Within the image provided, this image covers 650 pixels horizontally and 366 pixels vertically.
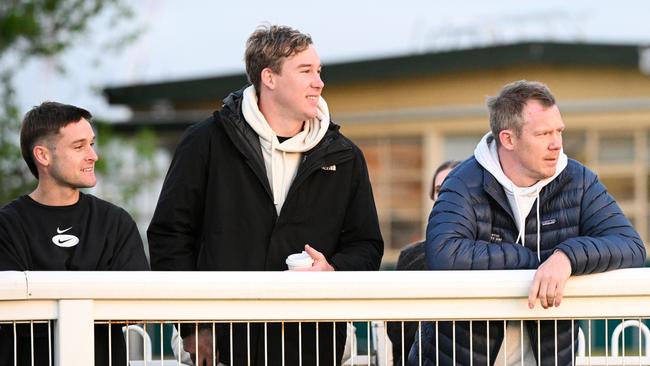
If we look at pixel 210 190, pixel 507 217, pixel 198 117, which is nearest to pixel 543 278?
pixel 507 217

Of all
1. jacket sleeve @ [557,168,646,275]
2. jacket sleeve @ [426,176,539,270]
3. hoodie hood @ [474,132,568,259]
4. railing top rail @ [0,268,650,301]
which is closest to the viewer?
railing top rail @ [0,268,650,301]

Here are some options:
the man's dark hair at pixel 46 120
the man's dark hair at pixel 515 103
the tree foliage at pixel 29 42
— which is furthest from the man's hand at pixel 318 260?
the tree foliage at pixel 29 42

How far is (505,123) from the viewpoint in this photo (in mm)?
4844

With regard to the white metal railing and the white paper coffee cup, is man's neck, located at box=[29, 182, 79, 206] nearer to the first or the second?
the white metal railing

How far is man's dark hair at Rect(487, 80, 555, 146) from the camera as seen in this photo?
4816 millimetres

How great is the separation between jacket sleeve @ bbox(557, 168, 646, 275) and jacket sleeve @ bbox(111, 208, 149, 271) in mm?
1564

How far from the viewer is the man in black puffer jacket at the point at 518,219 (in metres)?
4.46

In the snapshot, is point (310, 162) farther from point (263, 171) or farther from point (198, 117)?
point (198, 117)

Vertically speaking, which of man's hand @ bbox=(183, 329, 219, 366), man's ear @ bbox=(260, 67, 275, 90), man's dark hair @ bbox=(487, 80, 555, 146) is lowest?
man's hand @ bbox=(183, 329, 219, 366)

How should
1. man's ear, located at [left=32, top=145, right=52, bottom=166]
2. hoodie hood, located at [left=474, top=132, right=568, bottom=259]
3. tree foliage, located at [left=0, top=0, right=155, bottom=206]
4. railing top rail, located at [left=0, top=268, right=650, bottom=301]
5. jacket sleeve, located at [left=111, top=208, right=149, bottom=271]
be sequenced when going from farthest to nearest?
tree foliage, located at [left=0, top=0, right=155, bottom=206] < man's ear, located at [left=32, top=145, right=52, bottom=166] < jacket sleeve, located at [left=111, top=208, right=149, bottom=271] < hoodie hood, located at [left=474, top=132, right=568, bottom=259] < railing top rail, located at [left=0, top=268, right=650, bottom=301]

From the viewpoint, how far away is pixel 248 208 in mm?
5207

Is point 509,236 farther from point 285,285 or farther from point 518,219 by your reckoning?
point 285,285

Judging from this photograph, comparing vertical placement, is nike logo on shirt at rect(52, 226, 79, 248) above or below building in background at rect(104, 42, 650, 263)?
below

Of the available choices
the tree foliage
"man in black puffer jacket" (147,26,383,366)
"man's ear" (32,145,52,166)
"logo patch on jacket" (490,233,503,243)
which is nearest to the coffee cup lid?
"man in black puffer jacket" (147,26,383,366)
